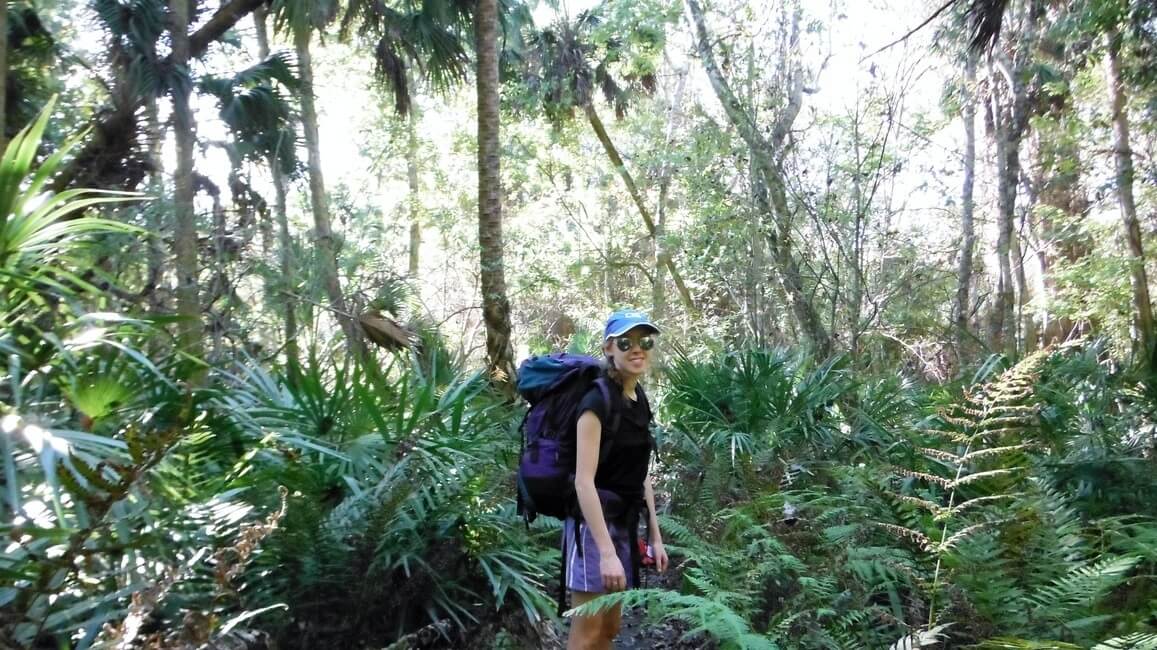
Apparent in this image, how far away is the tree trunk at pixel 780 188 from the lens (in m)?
10.3

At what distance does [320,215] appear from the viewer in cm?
1359

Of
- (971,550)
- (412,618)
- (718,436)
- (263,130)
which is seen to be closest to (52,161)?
(412,618)

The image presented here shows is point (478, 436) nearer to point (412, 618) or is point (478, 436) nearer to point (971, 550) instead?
point (412, 618)

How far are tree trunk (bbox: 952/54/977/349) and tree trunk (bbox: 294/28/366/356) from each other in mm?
7678

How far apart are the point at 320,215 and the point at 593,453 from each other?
1115 cm

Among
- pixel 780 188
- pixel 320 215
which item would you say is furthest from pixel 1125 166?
pixel 320 215

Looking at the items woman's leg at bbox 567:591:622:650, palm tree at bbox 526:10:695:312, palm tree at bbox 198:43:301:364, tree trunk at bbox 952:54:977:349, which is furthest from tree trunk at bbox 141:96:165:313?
tree trunk at bbox 952:54:977:349

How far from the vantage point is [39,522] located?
3223 millimetres

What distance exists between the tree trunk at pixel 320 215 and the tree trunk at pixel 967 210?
7.68 meters

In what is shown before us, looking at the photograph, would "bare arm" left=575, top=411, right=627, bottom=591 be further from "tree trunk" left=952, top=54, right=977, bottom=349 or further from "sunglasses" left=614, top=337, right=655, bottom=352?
"tree trunk" left=952, top=54, right=977, bottom=349

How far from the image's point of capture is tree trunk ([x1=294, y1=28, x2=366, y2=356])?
384 inches

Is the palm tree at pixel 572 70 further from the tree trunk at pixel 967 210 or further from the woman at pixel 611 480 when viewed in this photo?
the woman at pixel 611 480

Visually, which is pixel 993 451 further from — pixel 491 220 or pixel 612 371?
pixel 491 220

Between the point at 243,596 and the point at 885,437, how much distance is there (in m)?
4.86
